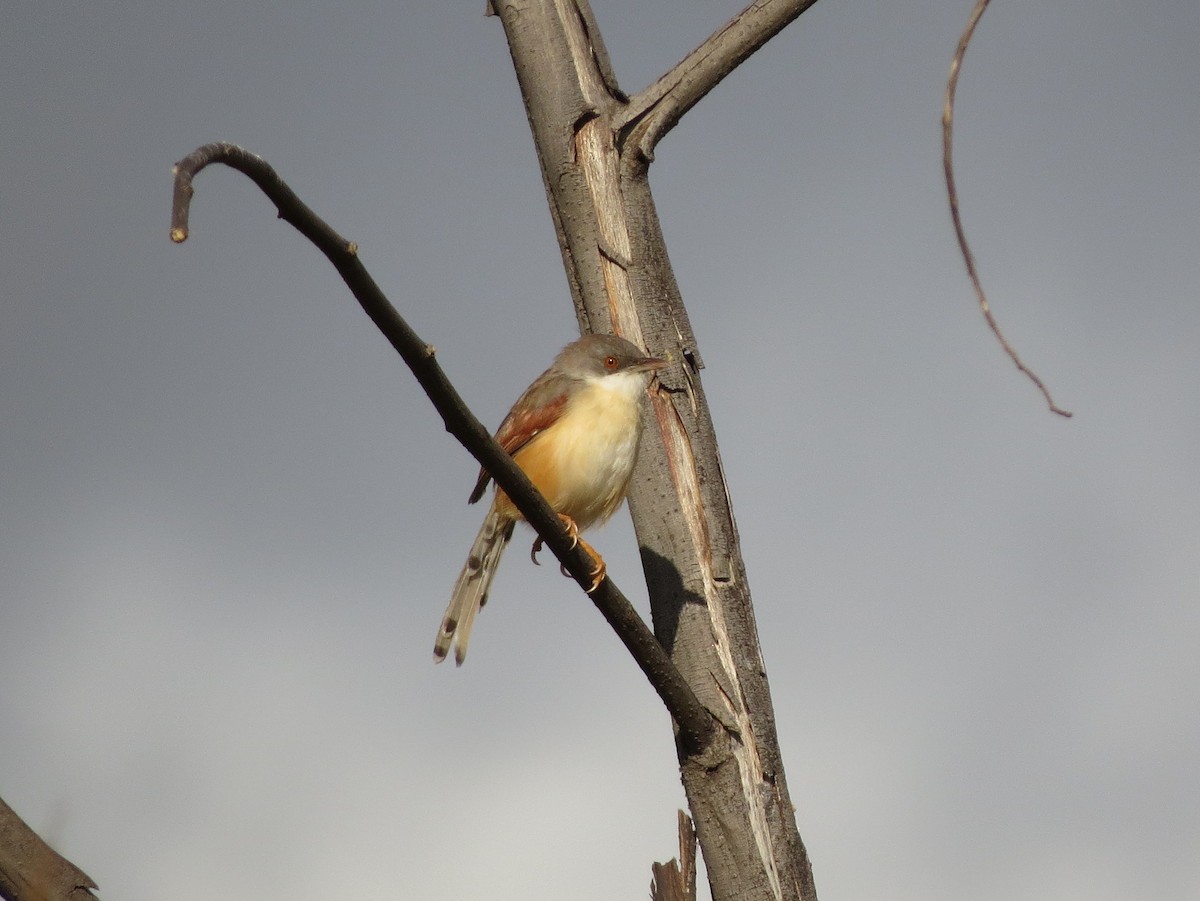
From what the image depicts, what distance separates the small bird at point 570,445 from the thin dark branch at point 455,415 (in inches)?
31.5

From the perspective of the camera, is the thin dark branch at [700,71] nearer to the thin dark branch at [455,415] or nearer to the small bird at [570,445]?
the small bird at [570,445]

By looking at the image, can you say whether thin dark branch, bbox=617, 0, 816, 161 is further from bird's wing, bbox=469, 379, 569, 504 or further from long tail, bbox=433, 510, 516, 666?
long tail, bbox=433, 510, 516, 666

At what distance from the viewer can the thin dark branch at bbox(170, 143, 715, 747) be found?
2895 mm

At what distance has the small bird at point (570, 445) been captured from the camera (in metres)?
5.81

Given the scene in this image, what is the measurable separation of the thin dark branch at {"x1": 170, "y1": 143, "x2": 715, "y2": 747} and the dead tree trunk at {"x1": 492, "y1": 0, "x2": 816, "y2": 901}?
293 mm

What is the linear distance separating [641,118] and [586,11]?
2.47ft

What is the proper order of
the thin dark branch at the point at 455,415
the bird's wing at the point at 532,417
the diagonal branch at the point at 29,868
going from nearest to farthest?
the diagonal branch at the point at 29,868
the thin dark branch at the point at 455,415
the bird's wing at the point at 532,417

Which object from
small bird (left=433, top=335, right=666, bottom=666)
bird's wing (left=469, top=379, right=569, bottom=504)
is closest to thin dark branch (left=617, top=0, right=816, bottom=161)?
small bird (left=433, top=335, right=666, bottom=666)

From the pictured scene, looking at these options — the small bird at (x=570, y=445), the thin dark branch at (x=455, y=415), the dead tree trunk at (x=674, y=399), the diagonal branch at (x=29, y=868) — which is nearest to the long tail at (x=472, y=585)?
the small bird at (x=570, y=445)

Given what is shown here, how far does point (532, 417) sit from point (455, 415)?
2.96 meters

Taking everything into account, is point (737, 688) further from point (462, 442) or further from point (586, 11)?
point (586, 11)

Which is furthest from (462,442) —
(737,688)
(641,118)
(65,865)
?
(641,118)

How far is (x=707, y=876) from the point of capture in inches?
197

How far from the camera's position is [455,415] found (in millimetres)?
3678
